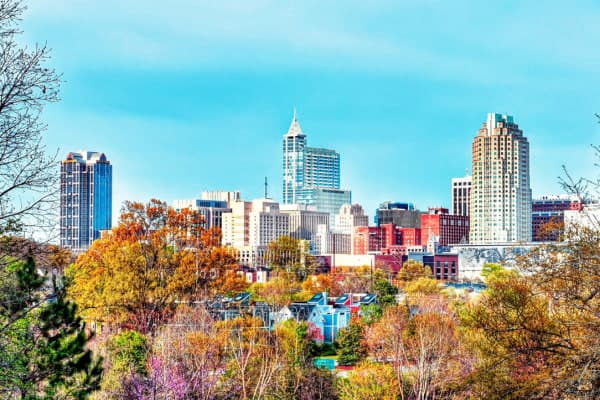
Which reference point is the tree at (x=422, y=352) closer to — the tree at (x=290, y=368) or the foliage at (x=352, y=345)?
the foliage at (x=352, y=345)

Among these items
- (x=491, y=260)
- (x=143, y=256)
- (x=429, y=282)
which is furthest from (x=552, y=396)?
(x=491, y=260)

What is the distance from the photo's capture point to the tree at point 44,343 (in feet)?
63.0

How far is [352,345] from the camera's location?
5481 cm

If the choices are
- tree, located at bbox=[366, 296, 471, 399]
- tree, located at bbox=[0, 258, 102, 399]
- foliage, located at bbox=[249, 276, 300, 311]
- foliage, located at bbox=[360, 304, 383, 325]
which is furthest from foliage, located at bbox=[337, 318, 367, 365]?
tree, located at bbox=[0, 258, 102, 399]

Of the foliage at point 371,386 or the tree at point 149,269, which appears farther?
the tree at point 149,269

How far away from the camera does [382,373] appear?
35.9 m

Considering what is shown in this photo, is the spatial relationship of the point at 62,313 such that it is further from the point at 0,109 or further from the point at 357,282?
the point at 357,282

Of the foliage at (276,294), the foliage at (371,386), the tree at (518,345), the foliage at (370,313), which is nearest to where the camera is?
the tree at (518,345)

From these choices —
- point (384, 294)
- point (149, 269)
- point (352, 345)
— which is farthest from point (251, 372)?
point (384, 294)

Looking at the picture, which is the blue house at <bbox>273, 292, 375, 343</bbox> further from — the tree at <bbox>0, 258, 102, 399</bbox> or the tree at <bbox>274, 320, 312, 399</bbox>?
the tree at <bbox>0, 258, 102, 399</bbox>

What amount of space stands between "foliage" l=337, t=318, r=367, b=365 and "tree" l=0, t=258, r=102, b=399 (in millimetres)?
28920

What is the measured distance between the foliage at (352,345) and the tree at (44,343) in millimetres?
28920

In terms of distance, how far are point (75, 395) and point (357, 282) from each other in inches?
3156

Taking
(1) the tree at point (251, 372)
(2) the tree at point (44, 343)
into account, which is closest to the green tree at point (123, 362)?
(1) the tree at point (251, 372)
